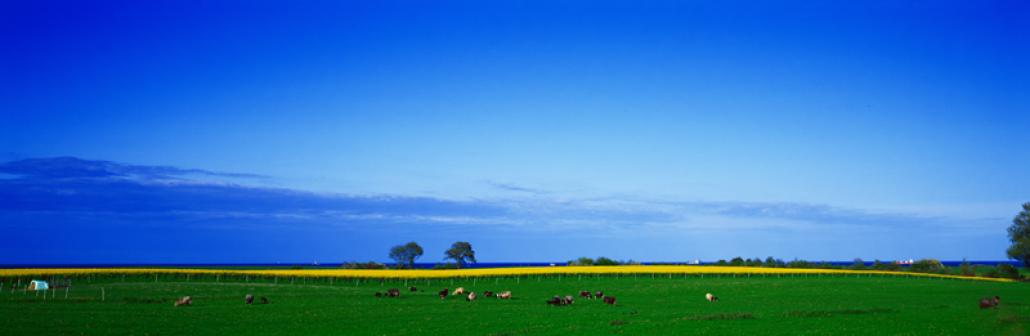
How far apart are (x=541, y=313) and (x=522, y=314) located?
1.36 m

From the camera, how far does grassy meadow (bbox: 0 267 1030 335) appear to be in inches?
1236

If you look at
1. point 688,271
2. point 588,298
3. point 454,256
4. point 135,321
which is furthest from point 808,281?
point 454,256

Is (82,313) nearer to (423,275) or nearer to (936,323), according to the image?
(936,323)

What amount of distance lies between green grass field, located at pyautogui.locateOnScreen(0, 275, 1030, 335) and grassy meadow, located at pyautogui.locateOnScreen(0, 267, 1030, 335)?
0.06 metres

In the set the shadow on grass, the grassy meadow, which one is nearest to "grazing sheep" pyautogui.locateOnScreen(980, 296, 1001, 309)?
the grassy meadow

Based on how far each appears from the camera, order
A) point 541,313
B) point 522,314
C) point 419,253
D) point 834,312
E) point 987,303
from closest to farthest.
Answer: point 834,312, point 522,314, point 541,313, point 987,303, point 419,253

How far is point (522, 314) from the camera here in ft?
133

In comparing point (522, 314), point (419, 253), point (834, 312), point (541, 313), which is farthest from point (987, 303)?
point (419, 253)

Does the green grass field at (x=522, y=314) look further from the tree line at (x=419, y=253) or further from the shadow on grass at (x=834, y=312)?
the tree line at (x=419, y=253)

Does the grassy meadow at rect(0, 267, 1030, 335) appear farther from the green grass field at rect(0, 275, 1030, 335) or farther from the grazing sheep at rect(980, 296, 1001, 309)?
the grazing sheep at rect(980, 296, 1001, 309)

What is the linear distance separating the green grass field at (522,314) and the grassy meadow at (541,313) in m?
0.06

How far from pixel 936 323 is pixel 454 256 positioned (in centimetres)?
13588

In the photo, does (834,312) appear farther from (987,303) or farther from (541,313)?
(541,313)

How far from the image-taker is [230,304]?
46594 mm
